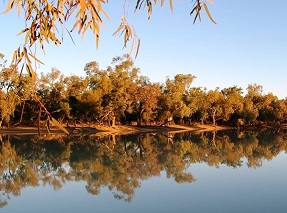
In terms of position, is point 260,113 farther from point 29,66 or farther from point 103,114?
point 29,66

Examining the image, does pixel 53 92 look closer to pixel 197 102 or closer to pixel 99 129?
pixel 99 129

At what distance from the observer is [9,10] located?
212 centimetres

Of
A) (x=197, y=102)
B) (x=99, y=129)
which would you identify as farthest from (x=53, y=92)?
(x=197, y=102)

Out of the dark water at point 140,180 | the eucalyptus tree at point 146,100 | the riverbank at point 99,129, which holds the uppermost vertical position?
the eucalyptus tree at point 146,100

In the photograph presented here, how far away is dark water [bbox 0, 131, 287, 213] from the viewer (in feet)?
34.6

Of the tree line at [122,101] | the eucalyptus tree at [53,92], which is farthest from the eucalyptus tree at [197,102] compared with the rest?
the eucalyptus tree at [53,92]

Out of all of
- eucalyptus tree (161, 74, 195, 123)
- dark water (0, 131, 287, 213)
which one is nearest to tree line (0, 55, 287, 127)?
eucalyptus tree (161, 74, 195, 123)

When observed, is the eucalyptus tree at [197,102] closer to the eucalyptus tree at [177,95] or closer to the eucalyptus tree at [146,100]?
the eucalyptus tree at [177,95]

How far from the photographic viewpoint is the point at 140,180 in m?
14.3

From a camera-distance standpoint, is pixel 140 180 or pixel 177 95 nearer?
pixel 140 180

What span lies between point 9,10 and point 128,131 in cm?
3991

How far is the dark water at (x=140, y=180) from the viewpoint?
34.6ft

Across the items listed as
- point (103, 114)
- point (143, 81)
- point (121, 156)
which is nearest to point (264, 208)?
point (121, 156)

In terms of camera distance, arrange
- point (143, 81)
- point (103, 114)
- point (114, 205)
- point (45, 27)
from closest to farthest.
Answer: point (45, 27)
point (114, 205)
point (103, 114)
point (143, 81)
